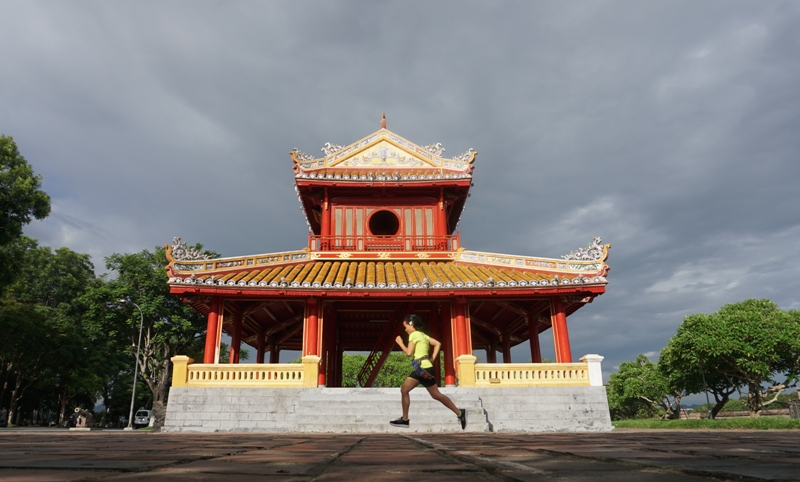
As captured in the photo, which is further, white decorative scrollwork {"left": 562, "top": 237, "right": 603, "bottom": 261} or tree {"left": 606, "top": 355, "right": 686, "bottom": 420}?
tree {"left": 606, "top": 355, "right": 686, "bottom": 420}

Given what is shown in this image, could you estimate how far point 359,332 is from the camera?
25109 mm

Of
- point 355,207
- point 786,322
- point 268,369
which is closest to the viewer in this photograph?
point 268,369

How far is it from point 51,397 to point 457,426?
47446 mm

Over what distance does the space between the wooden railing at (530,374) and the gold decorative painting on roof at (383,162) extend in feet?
26.6

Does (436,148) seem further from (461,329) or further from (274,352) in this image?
(274,352)

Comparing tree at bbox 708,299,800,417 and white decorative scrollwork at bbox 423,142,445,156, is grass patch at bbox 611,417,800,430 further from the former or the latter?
white decorative scrollwork at bbox 423,142,445,156

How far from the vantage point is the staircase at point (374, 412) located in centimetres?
1164

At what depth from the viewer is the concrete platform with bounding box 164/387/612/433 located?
12742mm

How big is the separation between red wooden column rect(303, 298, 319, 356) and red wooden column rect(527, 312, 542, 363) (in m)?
8.11

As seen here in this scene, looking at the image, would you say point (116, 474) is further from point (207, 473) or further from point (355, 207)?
point (355, 207)

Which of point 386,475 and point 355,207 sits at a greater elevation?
point 355,207

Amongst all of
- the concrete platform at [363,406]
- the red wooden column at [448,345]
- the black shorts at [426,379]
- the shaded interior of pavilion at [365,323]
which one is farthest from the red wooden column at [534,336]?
the black shorts at [426,379]

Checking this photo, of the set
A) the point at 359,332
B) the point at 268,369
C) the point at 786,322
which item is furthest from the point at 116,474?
the point at 786,322

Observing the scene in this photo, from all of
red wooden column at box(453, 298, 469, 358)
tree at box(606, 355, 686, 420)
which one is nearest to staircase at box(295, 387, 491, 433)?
red wooden column at box(453, 298, 469, 358)
